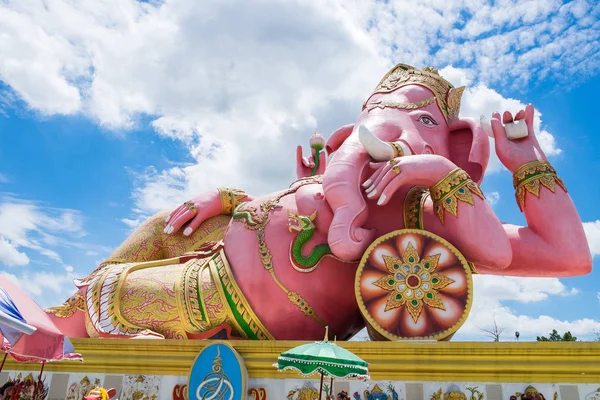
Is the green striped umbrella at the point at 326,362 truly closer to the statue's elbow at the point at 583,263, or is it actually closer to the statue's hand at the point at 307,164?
the statue's elbow at the point at 583,263

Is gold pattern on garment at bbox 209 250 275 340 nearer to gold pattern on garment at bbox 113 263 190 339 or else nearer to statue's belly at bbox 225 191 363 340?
statue's belly at bbox 225 191 363 340

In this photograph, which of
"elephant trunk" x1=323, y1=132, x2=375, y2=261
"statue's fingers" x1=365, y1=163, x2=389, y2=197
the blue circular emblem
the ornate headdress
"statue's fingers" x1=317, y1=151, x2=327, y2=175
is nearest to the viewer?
the blue circular emblem

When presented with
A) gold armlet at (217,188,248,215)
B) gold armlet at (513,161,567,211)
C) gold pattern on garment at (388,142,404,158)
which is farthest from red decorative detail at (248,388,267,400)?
gold armlet at (513,161,567,211)

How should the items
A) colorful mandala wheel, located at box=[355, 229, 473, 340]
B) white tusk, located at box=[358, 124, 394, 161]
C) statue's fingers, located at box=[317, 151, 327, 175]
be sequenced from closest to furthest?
colorful mandala wheel, located at box=[355, 229, 473, 340] → white tusk, located at box=[358, 124, 394, 161] → statue's fingers, located at box=[317, 151, 327, 175]

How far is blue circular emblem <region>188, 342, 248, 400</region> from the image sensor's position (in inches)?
201

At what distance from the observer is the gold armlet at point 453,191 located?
18.6ft

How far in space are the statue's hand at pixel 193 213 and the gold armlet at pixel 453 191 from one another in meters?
3.42

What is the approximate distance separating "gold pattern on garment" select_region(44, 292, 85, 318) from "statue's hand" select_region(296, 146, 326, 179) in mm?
3777

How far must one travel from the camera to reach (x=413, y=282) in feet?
18.2

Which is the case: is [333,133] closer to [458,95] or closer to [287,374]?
[458,95]

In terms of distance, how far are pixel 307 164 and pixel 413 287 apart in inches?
139

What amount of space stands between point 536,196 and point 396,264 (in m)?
1.82

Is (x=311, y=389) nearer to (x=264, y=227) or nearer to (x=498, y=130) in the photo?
(x=264, y=227)

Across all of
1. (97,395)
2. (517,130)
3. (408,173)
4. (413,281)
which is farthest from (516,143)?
(97,395)
